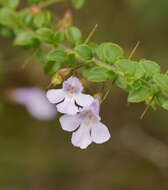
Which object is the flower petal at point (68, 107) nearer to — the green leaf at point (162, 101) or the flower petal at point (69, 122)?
the flower petal at point (69, 122)

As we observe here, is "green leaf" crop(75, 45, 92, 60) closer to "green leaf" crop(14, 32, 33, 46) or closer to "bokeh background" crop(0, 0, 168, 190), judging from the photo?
"green leaf" crop(14, 32, 33, 46)

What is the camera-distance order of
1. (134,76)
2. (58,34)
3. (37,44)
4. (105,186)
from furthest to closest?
(105,186), (37,44), (58,34), (134,76)

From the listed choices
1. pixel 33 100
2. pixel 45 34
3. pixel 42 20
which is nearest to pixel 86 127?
pixel 45 34

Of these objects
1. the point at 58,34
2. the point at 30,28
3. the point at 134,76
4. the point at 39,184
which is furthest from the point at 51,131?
the point at 134,76

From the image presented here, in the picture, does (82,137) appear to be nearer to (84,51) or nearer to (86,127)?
(86,127)

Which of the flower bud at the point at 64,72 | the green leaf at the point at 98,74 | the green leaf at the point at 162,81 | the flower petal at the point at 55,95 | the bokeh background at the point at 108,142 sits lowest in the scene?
the bokeh background at the point at 108,142

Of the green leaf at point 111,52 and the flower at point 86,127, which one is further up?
the green leaf at point 111,52

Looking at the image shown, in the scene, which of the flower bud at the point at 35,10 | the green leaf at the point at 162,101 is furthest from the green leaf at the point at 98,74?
the flower bud at the point at 35,10

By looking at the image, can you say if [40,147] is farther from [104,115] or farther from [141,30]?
[141,30]
